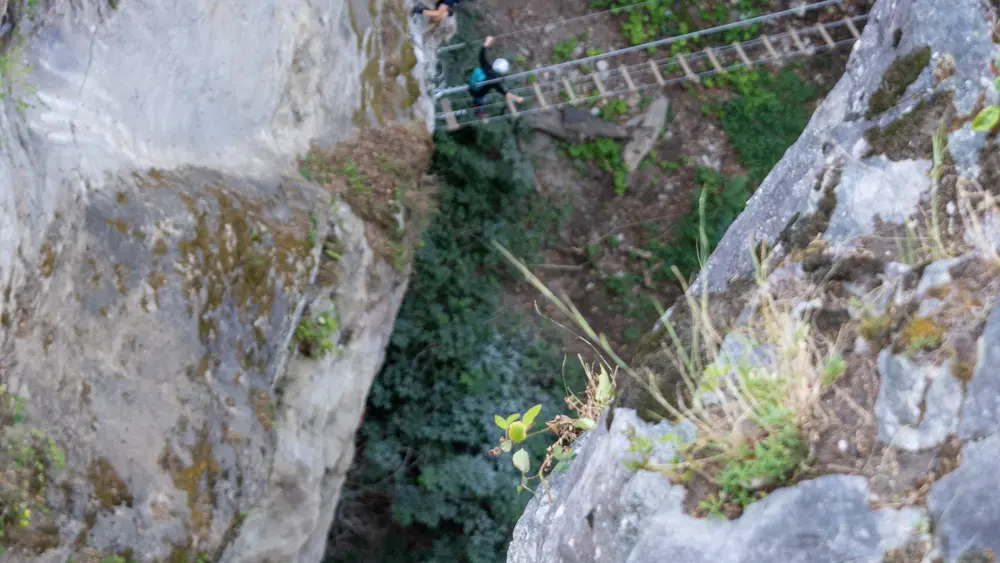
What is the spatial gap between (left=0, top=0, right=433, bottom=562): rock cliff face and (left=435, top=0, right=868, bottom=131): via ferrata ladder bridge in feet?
14.2

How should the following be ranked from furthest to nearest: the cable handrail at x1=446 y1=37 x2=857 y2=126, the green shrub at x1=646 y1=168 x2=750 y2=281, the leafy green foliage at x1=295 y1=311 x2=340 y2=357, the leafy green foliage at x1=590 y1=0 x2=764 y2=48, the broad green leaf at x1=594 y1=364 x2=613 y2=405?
the leafy green foliage at x1=590 y1=0 x2=764 y2=48, the green shrub at x1=646 y1=168 x2=750 y2=281, the cable handrail at x1=446 y1=37 x2=857 y2=126, the leafy green foliage at x1=295 y1=311 x2=340 y2=357, the broad green leaf at x1=594 y1=364 x2=613 y2=405

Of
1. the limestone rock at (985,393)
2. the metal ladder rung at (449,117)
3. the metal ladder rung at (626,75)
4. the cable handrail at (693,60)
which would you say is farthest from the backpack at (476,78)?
the limestone rock at (985,393)

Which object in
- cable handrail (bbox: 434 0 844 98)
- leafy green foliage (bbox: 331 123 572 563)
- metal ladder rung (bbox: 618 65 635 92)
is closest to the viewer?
leafy green foliage (bbox: 331 123 572 563)

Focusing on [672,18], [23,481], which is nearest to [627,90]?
[672,18]

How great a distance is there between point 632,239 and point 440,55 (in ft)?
12.2

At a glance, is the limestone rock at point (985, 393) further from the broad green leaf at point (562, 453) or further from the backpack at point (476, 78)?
the backpack at point (476, 78)

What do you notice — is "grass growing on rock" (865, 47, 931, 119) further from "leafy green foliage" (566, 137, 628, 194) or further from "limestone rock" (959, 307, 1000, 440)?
"leafy green foliage" (566, 137, 628, 194)

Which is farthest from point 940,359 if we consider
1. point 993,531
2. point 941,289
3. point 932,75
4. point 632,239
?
point 632,239

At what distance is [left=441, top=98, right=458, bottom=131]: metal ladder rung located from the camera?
27.4ft

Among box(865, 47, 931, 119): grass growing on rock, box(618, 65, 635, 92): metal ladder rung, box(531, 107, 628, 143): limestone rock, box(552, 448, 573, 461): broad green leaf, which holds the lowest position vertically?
box(531, 107, 628, 143): limestone rock

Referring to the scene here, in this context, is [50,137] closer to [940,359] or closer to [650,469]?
[650,469]

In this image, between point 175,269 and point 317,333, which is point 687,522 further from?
point 317,333

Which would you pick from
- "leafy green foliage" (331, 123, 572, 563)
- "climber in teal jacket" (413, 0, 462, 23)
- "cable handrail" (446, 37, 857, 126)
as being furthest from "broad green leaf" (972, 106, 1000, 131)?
"cable handrail" (446, 37, 857, 126)

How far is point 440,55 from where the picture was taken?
28.8 feet
